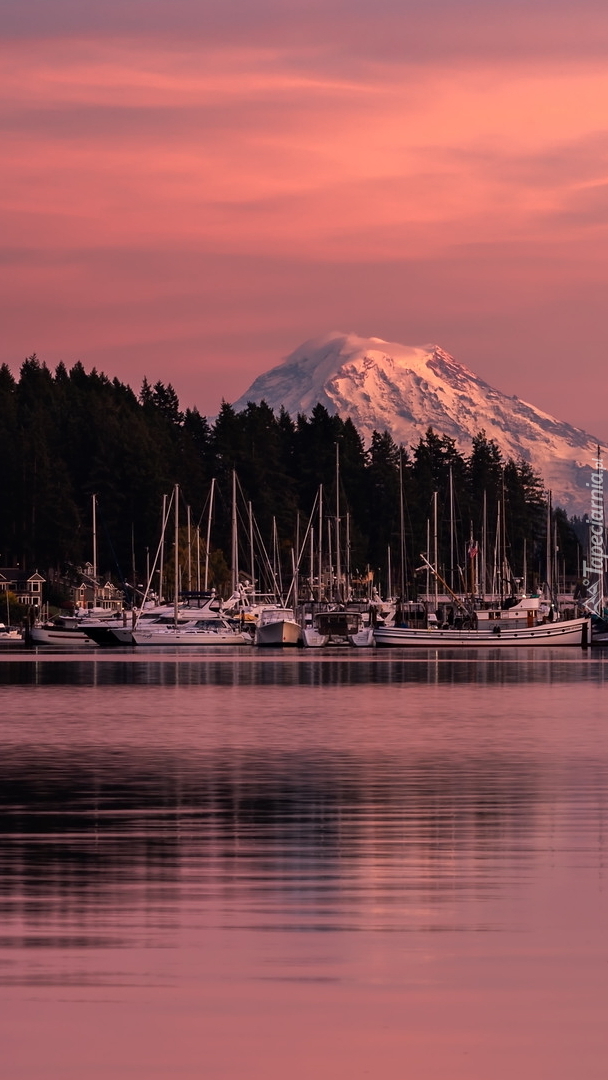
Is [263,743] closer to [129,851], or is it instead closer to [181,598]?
[129,851]

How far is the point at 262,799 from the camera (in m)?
34.7

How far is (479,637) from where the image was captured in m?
155

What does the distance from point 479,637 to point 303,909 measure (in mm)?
134638

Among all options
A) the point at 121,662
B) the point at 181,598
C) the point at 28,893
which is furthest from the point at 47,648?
the point at 28,893

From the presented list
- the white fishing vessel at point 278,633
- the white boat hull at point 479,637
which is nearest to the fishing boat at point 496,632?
the white boat hull at point 479,637

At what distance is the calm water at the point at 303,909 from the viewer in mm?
14875

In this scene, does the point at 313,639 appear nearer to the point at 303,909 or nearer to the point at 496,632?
the point at 496,632

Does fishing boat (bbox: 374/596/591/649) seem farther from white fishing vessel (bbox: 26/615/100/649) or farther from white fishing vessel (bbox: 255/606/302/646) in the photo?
white fishing vessel (bbox: 26/615/100/649)

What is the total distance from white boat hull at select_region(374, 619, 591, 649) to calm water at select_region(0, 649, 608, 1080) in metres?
105

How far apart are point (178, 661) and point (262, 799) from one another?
98.7 m

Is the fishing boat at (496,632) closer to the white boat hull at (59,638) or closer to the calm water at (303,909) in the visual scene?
the white boat hull at (59,638)

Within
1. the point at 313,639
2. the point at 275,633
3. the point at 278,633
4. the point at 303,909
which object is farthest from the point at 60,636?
the point at 303,909

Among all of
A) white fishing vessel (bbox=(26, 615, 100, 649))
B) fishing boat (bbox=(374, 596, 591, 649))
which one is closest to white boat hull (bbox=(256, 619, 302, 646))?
fishing boat (bbox=(374, 596, 591, 649))

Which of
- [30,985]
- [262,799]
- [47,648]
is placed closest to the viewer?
[30,985]
